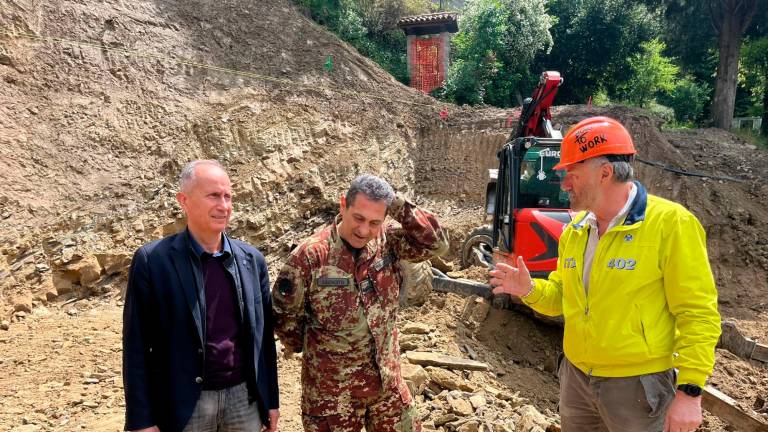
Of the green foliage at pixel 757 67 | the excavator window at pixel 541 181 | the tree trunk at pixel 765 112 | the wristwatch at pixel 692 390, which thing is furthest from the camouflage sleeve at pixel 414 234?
the tree trunk at pixel 765 112

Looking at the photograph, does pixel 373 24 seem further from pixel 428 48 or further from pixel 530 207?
pixel 530 207

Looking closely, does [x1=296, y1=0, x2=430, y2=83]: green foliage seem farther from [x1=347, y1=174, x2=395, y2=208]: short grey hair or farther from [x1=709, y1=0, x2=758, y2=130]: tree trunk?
[x1=347, y1=174, x2=395, y2=208]: short grey hair

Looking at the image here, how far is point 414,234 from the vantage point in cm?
249

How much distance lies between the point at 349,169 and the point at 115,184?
4439mm

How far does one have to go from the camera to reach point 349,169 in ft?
33.2

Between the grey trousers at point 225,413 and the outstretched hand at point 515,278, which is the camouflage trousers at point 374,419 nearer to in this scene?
the grey trousers at point 225,413

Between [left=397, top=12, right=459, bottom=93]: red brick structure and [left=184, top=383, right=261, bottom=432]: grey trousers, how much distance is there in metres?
14.6

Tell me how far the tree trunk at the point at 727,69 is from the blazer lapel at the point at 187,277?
1701cm

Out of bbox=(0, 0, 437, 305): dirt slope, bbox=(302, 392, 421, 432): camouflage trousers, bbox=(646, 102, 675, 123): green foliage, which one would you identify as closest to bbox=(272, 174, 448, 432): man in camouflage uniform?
bbox=(302, 392, 421, 432): camouflage trousers

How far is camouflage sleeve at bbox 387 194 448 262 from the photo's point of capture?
8.07ft

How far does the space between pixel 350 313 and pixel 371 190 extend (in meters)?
0.63

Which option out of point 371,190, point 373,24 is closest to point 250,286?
point 371,190

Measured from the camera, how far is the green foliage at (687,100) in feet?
62.4

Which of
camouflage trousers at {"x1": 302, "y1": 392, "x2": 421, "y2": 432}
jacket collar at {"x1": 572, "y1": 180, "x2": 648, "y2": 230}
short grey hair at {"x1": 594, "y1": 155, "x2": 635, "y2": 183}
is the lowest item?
camouflage trousers at {"x1": 302, "y1": 392, "x2": 421, "y2": 432}
